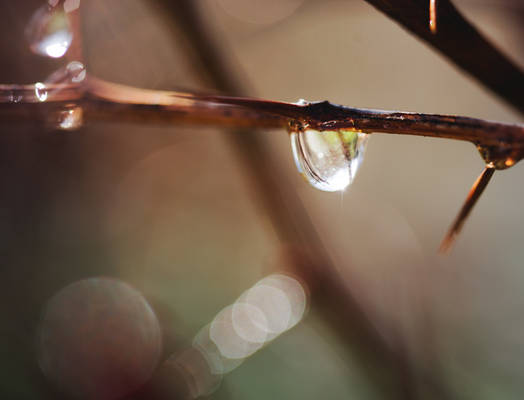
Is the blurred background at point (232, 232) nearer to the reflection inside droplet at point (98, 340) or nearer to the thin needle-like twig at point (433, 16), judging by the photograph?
the reflection inside droplet at point (98, 340)

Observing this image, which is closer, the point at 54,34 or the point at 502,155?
the point at 502,155

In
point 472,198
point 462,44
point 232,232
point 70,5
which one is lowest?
point 472,198

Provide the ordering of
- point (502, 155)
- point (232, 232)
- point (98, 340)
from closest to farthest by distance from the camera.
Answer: point (502, 155)
point (98, 340)
point (232, 232)

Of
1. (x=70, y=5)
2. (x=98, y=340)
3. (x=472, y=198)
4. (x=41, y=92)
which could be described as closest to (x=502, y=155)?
(x=472, y=198)

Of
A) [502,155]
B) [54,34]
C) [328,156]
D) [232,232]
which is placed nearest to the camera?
[502,155]

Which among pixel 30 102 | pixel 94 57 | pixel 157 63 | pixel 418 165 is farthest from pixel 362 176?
pixel 30 102

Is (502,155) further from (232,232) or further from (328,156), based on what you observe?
(232,232)

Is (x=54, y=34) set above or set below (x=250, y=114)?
above

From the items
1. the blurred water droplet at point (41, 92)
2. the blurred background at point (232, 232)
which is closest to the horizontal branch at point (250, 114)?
the blurred water droplet at point (41, 92)
